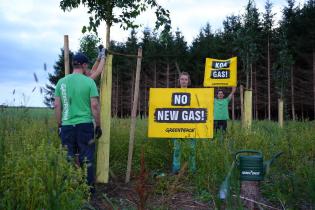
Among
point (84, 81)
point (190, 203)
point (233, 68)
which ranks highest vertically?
point (233, 68)

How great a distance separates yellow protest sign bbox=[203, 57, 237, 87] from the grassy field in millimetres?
2906

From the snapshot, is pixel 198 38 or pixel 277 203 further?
pixel 198 38

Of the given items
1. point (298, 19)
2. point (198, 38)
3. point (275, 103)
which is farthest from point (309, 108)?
point (198, 38)

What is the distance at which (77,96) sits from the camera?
5492 millimetres

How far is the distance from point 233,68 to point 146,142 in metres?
5.24

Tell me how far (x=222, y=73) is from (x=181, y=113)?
564 centimetres

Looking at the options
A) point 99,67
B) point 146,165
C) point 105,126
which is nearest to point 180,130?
point 105,126

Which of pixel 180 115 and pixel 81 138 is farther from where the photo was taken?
pixel 180 115

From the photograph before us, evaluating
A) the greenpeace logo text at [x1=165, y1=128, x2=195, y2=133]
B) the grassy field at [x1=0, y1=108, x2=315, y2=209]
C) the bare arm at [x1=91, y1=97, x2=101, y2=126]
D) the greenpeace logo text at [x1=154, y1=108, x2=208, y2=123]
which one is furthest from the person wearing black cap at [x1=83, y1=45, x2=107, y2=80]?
the greenpeace logo text at [x1=165, y1=128, x2=195, y2=133]

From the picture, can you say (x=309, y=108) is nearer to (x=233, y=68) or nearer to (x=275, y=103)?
(x=275, y=103)

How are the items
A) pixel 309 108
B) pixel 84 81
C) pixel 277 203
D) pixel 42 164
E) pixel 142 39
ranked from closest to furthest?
pixel 42 164, pixel 277 203, pixel 84 81, pixel 309 108, pixel 142 39

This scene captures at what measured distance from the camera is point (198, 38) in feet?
219

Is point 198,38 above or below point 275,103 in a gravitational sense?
above

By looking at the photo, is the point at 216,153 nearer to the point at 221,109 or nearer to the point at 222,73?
the point at 221,109
